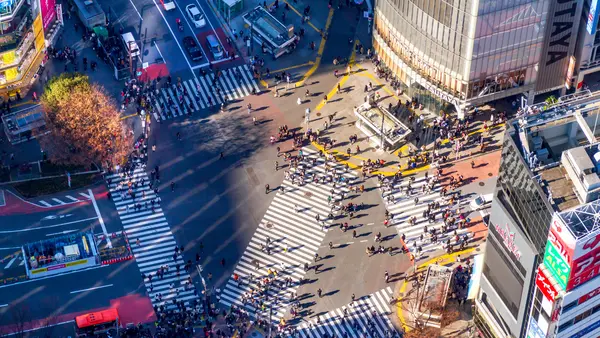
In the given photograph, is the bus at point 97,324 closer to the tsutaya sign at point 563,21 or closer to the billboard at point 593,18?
the tsutaya sign at point 563,21

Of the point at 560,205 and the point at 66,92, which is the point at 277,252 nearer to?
the point at 66,92

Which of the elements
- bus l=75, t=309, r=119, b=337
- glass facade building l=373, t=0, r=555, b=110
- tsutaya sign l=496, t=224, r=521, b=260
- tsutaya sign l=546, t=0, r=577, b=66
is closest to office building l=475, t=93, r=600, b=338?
tsutaya sign l=496, t=224, r=521, b=260

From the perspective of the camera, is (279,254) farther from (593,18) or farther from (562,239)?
(593,18)

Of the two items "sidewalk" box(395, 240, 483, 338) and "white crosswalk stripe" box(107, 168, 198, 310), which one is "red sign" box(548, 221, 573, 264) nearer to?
"sidewalk" box(395, 240, 483, 338)

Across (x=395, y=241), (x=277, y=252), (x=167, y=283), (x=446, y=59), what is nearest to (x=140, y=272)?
(x=167, y=283)

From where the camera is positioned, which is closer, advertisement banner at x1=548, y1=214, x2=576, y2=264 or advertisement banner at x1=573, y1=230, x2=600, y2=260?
advertisement banner at x1=573, y1=230, x2=600, y2=260
